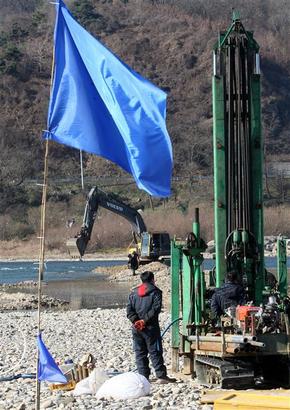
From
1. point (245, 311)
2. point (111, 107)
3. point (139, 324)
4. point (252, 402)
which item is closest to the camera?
point (252, 402)

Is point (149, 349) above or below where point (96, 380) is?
above

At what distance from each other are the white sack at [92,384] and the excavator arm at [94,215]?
31.4 m

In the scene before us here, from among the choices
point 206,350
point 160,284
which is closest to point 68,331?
point 206,350

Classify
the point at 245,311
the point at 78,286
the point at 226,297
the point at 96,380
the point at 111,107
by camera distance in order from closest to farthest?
the point at 111,107 < the point at 245,311 < the point at 96,380 < the point at 226,297 < the point at 78,286

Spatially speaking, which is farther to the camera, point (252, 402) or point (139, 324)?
point (139, 324)

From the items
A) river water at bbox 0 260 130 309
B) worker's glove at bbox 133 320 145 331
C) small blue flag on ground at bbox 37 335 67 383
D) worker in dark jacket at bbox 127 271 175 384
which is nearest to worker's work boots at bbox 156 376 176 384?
worker in dark jacket at bbox 127 271 175 384

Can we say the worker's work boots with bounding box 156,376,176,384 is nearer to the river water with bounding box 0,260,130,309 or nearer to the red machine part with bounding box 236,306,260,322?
the red machine part with bounding box 236,306,260,322

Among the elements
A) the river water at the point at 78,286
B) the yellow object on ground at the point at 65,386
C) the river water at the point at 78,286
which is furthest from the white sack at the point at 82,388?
the river water at the point at 78,286

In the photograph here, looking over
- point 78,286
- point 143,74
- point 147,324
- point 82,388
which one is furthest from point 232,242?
point 143,74

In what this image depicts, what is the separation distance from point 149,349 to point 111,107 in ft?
13.1

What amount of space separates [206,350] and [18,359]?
6.39 m

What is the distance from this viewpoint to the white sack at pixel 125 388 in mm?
14117

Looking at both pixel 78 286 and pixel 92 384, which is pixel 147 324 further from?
pixel 78 286

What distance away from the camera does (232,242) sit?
15.7 metres
